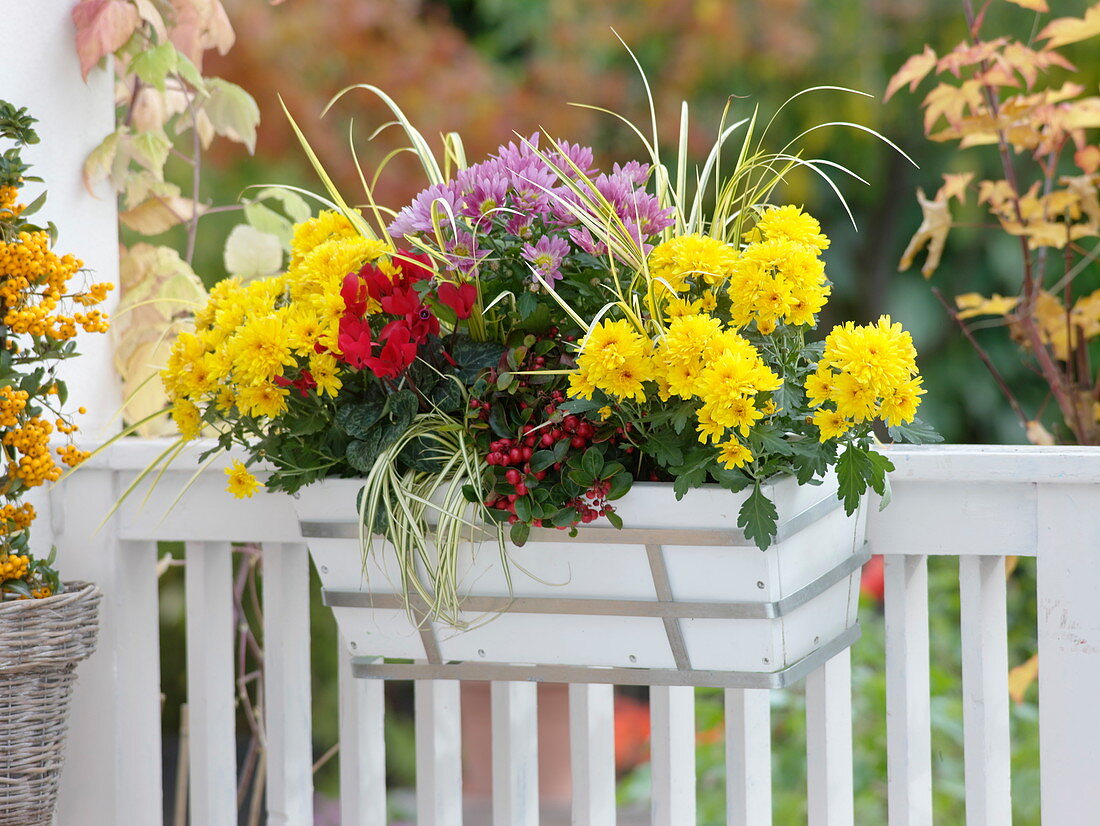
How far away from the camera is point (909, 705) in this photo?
1.04m

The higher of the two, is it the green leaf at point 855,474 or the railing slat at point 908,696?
the green leaf at point 855,474

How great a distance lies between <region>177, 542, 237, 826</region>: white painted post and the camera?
1181 mm

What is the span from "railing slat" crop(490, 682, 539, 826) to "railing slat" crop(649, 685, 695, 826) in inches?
4.9

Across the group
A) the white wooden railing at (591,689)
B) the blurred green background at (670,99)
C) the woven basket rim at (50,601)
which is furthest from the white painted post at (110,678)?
the blurred green background at (670,99)

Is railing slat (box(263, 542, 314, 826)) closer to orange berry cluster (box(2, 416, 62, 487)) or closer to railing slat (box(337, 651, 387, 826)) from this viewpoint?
railing slat (box(337, 651, 387, 826))

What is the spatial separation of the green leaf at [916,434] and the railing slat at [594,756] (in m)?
0.42

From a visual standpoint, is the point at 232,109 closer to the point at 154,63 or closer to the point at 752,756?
the point at 154,63

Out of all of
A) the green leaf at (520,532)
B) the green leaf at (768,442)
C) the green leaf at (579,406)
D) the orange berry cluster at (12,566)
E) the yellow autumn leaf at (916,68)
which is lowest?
the orange berry cluster at (12,566)

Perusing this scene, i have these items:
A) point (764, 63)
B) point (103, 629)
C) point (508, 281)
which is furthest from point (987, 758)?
point (764, 63)

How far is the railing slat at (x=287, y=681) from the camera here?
45.4 inches

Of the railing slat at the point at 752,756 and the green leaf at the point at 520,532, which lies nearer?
the green leaf at the point at 520,532

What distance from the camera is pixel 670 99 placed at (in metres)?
3.30

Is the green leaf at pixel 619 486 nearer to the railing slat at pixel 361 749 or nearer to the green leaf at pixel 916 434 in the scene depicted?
the green leaf at pixel 916 434

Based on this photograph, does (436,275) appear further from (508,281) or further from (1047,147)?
(1047,147)
